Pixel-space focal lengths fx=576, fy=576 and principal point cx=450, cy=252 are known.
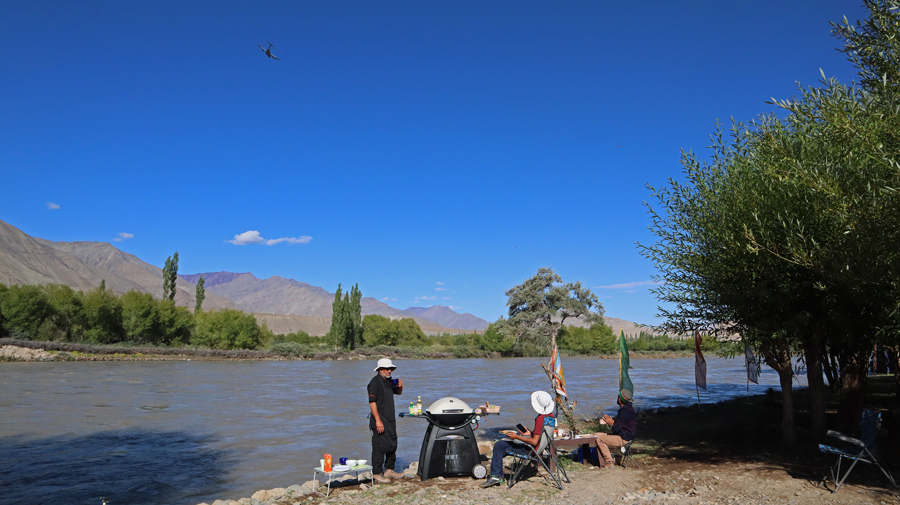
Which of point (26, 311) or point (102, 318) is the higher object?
point (26, 311)

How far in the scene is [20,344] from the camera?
54688 mm

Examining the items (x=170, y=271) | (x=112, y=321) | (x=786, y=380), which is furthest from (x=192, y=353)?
(x=786, y=380)

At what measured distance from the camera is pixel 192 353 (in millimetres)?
68062

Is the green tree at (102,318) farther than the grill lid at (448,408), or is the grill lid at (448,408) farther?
the green tree at (102,318)

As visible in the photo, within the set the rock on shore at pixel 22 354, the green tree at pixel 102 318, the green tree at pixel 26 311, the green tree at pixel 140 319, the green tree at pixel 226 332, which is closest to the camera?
the rock on shore at pixel 22 354

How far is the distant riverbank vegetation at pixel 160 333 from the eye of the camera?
202 ft

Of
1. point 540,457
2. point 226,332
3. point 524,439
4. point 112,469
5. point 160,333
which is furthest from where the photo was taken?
point 226,332

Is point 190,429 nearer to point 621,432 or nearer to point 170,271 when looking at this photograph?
point 621,432

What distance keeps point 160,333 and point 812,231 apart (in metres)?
80.8

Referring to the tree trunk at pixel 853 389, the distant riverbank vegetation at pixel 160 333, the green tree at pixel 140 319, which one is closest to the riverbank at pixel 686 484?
the tree trunk at pixel 853 389

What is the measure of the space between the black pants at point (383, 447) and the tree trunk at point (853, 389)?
8.78m

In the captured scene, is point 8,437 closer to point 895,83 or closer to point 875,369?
point 895,83

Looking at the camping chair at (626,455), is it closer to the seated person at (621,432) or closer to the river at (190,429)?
the seated person at (621,432)

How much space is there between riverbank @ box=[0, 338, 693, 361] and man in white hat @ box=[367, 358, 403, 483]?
55537 millimetres
